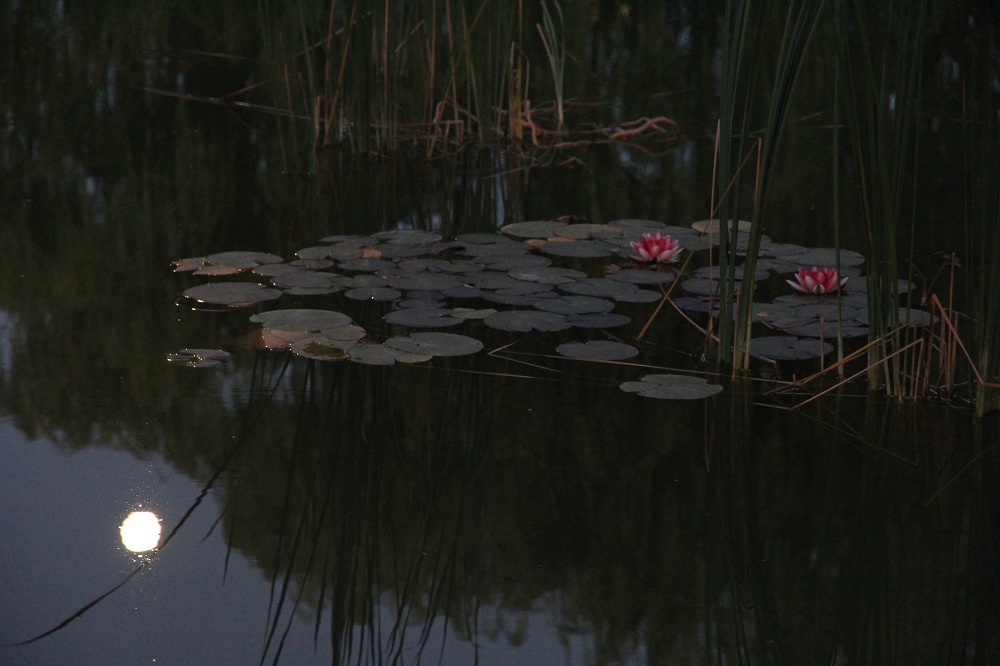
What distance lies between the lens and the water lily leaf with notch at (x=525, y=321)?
2.48m

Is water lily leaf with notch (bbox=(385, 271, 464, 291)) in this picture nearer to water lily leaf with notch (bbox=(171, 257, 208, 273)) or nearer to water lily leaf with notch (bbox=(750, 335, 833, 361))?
water lily leaf with notch (bbox=(171, 257, 208, 273))

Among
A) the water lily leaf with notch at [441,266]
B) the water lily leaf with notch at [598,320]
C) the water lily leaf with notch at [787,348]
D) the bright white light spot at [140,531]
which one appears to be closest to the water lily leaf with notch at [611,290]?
the water lily leaf with notch at [598,320]

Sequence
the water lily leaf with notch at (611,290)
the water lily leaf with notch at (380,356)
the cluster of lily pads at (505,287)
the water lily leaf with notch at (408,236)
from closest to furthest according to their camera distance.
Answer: the water lily leaf with notch at (380,356)
the cluster of lily pads at (505,287)
the water lily leaf with notch at (611,290)
the water lily leaf with notch at (408,236)

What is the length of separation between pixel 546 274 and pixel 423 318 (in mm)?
449

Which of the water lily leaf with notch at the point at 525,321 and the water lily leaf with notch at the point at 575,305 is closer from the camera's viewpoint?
the water lily leaf with notch at the point at 525,321

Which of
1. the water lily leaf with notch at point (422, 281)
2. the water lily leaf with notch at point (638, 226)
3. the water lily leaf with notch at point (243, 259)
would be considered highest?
the water lily leaf with notch at point (638, 226)

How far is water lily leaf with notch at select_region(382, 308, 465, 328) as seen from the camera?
2498 mm

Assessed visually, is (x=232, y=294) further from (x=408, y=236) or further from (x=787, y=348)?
(x=787, y=348)

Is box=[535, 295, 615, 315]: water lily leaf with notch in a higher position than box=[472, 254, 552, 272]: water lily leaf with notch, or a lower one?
lower

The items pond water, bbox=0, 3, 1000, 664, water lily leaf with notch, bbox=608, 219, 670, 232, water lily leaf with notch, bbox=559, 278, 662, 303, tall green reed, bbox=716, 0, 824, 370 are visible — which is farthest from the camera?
water lily leaf with notch, bbox=608, 219, 670, 232

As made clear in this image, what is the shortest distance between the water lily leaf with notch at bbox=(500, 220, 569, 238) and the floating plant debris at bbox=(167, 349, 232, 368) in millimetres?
1126

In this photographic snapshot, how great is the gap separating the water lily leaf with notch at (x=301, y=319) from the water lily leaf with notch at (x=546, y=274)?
0.50 m

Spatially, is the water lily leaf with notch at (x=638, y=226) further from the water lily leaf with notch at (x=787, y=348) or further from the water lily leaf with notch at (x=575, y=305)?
the water lily leaf with notch at (x=787, y=348)

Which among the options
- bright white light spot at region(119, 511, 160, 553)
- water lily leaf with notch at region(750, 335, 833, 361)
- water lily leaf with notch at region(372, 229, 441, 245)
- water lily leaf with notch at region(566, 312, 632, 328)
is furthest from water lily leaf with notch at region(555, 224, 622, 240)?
bright white light spot at region(119, 511, 160, 553)
